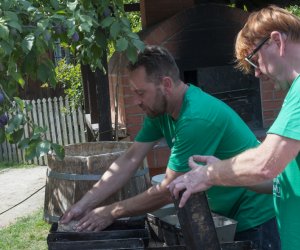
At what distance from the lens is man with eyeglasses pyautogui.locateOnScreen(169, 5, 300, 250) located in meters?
1.89

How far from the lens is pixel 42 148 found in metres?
2.31

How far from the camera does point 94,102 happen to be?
6215 mm

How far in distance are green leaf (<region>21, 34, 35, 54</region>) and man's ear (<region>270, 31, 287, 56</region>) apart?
3.06ft

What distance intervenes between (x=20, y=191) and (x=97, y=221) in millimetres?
5683

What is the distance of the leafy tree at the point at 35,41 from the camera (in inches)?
90.9

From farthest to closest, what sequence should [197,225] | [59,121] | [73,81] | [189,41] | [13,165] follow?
[13,165] < [59,121] < [73,81] < [189,41] < [197,225]

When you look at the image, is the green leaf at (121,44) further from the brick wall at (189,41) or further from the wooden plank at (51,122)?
the wooden plank at (51,122)

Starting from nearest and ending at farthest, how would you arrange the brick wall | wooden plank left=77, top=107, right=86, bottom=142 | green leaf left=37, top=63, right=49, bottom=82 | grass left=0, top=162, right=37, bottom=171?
green leaf left=37, top=63, right=49, bottom=82 → the brick wall → wooden plank left=77, top=107, right=86, bottom=142 → grass left=0, top=162, right=37, bottom=171

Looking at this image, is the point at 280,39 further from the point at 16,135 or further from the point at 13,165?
the point at 13,165

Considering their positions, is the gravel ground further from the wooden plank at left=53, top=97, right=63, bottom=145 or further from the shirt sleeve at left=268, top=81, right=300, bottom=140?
the shirt sleeve at left=268, top=81, right=300, bottom=140

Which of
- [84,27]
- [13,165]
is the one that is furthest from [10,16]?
[13,165]

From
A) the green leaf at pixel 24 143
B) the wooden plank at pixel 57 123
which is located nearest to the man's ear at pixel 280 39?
the green leaf at pixel 24 143

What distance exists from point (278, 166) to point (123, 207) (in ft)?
3.35

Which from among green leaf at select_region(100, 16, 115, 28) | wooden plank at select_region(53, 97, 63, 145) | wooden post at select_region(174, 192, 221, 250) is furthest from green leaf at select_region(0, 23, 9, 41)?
wooden plank at select_region(53, 97, 63, 145)
